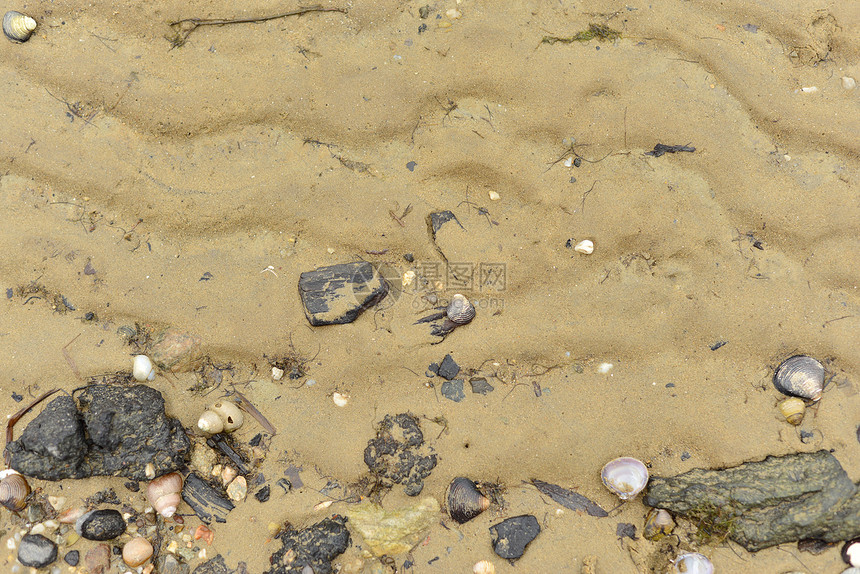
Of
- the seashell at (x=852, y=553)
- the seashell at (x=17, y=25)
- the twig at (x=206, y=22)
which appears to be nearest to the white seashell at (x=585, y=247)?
the twig at (x=206, y=22)

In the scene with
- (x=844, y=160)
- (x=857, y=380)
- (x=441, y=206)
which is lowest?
(x=857, y=380)

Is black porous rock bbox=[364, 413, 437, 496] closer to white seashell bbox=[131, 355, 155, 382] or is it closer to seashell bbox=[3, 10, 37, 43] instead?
white seashell bbox=[131, 355, 155, 382]

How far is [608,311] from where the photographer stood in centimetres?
349

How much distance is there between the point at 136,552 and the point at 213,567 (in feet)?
1.66

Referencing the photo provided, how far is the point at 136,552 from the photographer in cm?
321

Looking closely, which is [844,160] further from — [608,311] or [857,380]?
[608,311]

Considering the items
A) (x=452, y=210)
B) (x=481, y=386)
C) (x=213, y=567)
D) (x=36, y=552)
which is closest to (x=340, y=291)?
(x=452, y=210)

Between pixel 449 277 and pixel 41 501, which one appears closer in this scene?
pixel 41 501

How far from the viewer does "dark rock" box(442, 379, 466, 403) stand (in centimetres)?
342

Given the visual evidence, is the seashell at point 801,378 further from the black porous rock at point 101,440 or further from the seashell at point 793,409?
the black porous rock at point 101,440

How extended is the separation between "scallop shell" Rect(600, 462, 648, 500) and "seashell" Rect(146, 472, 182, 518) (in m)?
2.87

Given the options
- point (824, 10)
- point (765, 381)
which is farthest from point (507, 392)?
point (824, 10)

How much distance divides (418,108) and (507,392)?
7.00 ft

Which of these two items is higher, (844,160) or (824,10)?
(824,10)
